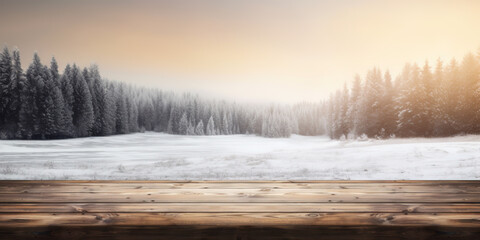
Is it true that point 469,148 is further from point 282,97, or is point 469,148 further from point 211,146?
point 211,146

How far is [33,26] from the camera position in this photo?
5.80 metres

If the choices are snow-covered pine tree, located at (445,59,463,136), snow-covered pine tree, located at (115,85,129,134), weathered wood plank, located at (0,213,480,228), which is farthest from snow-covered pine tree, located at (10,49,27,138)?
snow-covered pine tree, located at (445,59,463,136)

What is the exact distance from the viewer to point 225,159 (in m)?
6.44

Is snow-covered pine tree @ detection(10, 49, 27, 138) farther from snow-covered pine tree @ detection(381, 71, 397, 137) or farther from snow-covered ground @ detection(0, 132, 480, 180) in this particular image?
snow-covered pine tree @ detection(381, 71, 397, 137)

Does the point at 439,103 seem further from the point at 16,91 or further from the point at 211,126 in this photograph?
the point at 16,91

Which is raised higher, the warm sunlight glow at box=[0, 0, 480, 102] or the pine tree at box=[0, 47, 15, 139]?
the warm sunlight glow at box=[0, 0, 480, 102]

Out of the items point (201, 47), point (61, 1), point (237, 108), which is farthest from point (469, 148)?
point (61, 1)

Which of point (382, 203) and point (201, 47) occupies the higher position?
point (201, 47)

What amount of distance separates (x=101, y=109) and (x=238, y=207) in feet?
17.1

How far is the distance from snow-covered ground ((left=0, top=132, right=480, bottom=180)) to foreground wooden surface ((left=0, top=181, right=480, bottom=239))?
3434 millimetres

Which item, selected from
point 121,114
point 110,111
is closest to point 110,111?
point 110,111

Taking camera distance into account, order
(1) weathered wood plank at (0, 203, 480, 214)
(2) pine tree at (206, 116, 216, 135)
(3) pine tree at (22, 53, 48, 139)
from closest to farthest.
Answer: (1) weathered wood plank at (0, 203, 480, 214) < (3) pine tree at (22, 53, 48, 139) < (2) pine tree at (206, 116, 216, 135)

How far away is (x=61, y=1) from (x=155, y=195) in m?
5.49

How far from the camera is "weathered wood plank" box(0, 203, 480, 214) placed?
1677 mm
